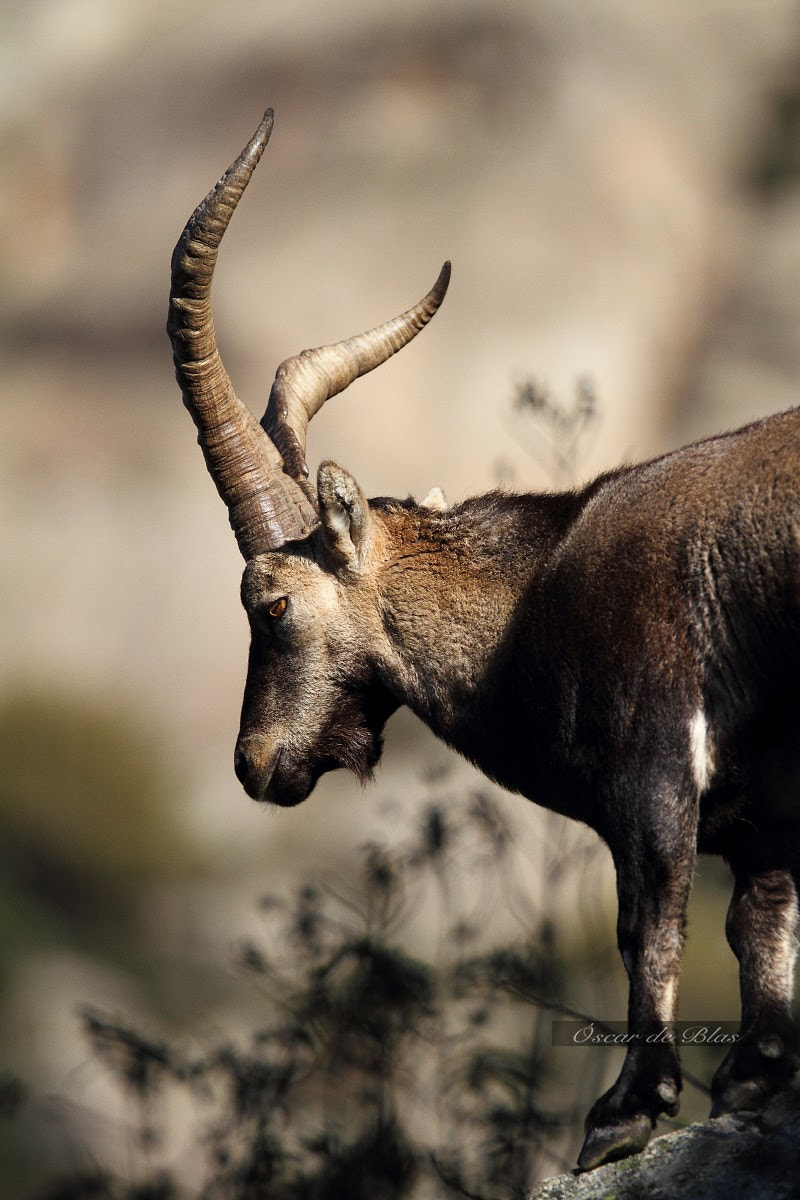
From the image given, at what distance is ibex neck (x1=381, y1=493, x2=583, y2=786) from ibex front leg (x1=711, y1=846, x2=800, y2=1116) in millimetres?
1082

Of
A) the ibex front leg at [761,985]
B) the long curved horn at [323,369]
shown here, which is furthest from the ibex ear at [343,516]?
the ibex front leg at [761,985]

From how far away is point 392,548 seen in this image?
22.2 ft

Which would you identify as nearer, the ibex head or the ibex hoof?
the ibex hoof

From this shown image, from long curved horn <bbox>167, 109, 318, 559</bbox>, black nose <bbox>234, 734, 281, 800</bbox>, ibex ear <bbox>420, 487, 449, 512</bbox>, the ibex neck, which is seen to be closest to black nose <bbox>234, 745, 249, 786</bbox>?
black nose <bbox>234, 734, 281, 800</bbox>

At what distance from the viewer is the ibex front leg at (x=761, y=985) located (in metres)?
5.49

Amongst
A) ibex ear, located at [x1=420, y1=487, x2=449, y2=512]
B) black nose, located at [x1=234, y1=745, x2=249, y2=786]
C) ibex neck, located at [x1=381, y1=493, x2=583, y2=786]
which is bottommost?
black nose, located at [x1=234, y1=745, x2=249, y2=786]

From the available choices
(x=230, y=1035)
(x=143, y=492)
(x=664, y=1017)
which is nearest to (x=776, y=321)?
(x=143, y=492)

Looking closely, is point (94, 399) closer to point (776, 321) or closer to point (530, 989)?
point (776, 321)

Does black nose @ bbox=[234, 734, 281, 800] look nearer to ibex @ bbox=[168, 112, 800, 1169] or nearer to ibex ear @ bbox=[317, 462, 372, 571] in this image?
ibex @ bbox=[168, 112, 800, 1169]

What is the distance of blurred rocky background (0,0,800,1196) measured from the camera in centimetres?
1786

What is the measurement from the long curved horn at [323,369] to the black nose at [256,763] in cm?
156

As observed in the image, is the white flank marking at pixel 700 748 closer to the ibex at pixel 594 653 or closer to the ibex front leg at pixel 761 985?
the ibex at pixel 594 653

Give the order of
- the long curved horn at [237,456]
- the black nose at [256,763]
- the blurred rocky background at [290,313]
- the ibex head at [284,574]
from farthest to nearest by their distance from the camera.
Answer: the blurred rocky background at [290,313], the long curved horn at [237,456], the black nose at [256,763], the ibex head at [284,574]

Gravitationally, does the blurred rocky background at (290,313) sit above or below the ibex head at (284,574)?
above
